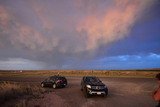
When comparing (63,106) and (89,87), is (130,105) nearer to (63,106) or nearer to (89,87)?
(63,106)

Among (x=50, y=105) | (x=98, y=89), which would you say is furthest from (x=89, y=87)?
(x=50, y=105)

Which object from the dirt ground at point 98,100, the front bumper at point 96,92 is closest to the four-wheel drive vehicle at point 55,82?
the dirt ground at point 98,100

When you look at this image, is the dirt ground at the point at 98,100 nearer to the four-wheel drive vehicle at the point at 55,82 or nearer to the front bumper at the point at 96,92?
the front bumper at the point at 96,92

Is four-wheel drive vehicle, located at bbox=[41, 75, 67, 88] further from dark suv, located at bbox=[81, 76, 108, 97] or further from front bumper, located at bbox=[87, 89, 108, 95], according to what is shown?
front bumper, located at bbox=[87, 89, 108, 95]

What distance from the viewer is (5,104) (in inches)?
744

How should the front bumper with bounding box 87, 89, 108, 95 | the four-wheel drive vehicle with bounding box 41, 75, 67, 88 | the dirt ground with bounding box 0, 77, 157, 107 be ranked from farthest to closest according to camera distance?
the four-wheel drive vehicle with bounding box 41, 75, 67, 88
the front bumper with bounding box 87, 89, 108, 95
the dirt ground with bounding box 0, 77, 157, 107

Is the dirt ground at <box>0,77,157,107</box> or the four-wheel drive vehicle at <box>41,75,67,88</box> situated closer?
the dirt ground at <box>0,77,157,107</box>

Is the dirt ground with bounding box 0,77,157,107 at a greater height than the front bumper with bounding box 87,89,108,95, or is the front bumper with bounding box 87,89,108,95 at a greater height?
the front bumper with bounding box 87,89,108,95

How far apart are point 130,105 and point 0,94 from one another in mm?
12273

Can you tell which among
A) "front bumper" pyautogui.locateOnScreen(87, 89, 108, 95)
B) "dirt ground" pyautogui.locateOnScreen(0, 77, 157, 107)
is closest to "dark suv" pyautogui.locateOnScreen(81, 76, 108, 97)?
"front bumper" pyautogui.locateOnScreen(87, 89, 108, 95)

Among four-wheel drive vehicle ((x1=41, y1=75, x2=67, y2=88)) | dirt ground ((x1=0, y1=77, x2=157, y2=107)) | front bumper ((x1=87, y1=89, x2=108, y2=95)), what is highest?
four-wheel drive vehicle ((x1=41, y1=75, x2=67, y2=88))

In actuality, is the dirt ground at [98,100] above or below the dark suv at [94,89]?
below

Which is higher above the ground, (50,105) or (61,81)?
(61,81)

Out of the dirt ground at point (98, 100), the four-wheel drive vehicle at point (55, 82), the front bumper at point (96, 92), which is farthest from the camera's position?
the four-wheel drive vehicle at point (55, 82)
